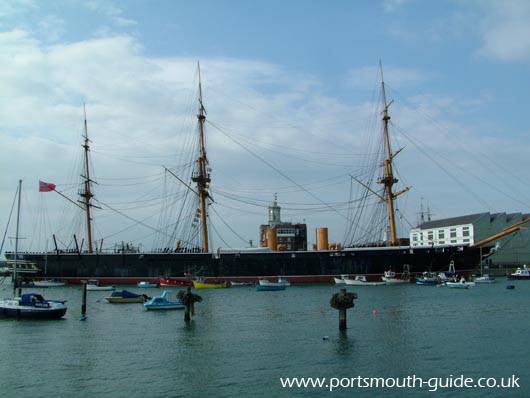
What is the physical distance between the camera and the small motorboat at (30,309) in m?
36.5

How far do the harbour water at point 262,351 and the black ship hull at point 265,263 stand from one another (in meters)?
29.0

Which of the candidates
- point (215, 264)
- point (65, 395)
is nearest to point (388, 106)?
point (215, 264)

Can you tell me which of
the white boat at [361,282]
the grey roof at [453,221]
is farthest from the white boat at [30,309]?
the grey roof at [453,221]

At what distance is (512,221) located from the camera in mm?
111688

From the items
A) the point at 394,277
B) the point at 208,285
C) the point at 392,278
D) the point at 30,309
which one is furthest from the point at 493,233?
the point at 30,309

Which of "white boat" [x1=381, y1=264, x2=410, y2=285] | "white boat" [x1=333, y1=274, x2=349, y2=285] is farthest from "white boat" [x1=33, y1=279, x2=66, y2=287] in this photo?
"white boat" [x1=381, y1=264, x2=410, y2=285]

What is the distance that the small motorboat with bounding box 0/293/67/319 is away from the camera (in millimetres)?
36500

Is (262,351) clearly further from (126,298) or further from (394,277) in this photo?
(394,277)

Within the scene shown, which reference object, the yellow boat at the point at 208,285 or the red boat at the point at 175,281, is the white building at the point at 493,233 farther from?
the red boat at the point at 175,281

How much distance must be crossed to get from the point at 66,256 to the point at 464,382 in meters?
68.8

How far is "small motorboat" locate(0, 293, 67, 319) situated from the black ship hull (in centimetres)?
3622

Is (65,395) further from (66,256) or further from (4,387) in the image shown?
(66,256)

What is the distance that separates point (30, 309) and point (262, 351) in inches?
766

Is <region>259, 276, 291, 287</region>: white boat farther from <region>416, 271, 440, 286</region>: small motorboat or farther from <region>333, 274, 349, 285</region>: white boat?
<region>416, 271, 440, 286</region>: small motorboat
